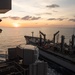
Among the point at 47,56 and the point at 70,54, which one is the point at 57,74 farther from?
the point at 47,56

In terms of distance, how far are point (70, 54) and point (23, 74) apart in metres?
20.7

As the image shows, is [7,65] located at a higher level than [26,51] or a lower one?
lower

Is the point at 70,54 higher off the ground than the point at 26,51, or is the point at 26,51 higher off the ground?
the point at 26,51

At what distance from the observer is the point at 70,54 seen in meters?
31.9

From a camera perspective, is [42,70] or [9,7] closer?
[9,7]

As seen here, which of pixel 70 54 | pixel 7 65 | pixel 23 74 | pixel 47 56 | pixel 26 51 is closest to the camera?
pixel 23 74

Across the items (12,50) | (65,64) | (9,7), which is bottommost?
(65,64)

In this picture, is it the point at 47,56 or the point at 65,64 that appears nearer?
the point at 65,64

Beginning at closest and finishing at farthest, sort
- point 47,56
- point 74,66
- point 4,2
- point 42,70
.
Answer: point 4,2 → point 42,70 → point 74,66 → point 47,56

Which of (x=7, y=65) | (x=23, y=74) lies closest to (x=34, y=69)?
(x=23, y=74)

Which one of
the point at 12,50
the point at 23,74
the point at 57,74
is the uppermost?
the point at 12,50

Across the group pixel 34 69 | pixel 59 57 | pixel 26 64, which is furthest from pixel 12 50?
pixel 59 57

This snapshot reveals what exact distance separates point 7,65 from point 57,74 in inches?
636

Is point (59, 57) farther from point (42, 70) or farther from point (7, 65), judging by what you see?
point (42, 70)
